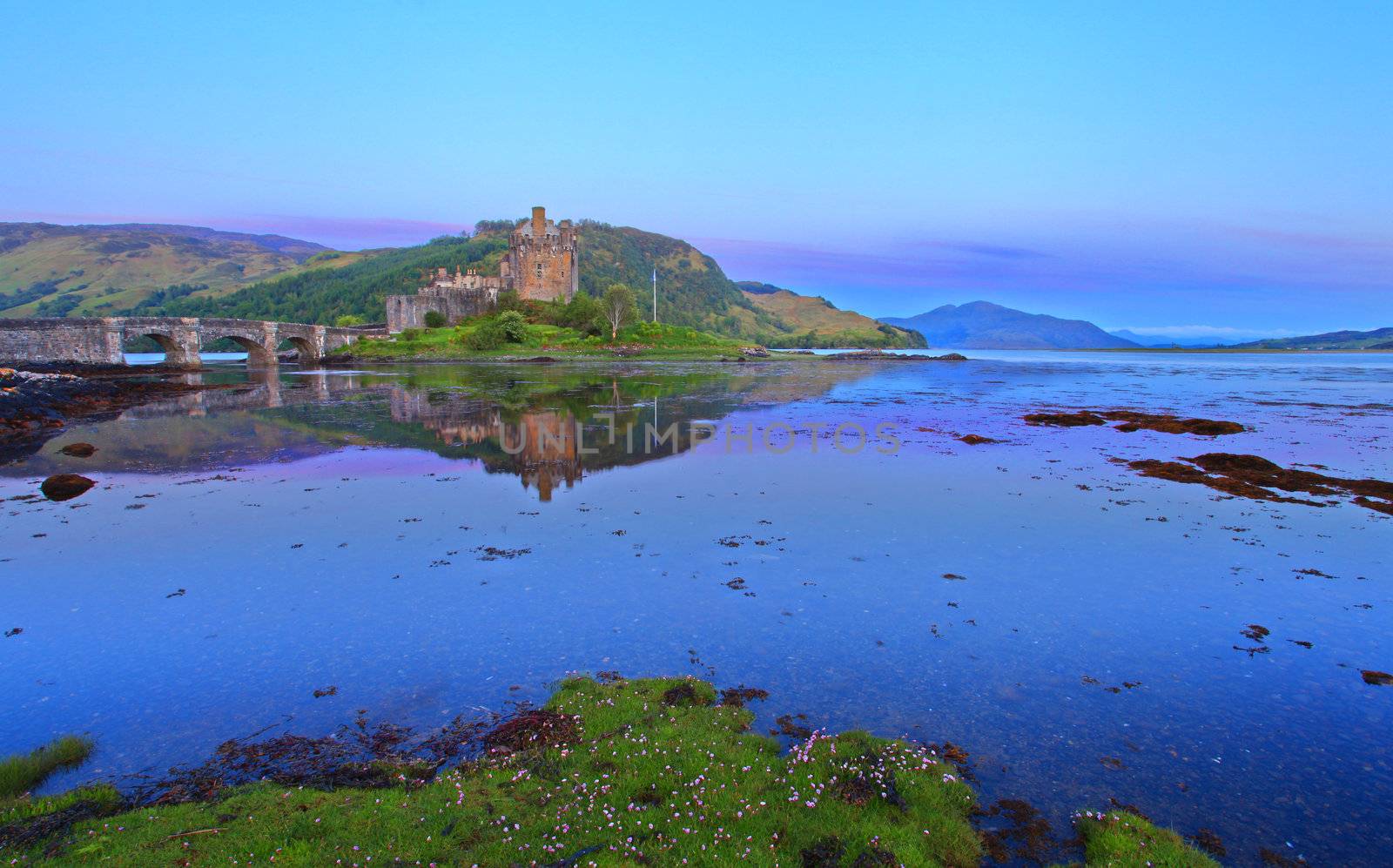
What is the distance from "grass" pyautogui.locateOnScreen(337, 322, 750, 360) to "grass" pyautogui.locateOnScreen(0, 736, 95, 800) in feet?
264

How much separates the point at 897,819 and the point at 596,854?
2.24 m

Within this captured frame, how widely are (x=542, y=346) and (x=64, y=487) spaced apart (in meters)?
78.7

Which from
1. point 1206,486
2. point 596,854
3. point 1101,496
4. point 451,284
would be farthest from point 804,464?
point 451,284

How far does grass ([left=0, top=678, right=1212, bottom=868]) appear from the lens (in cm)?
446

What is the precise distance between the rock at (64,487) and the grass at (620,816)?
44.3 ft

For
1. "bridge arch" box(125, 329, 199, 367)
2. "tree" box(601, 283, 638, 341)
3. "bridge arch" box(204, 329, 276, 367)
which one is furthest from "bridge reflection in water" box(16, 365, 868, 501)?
"tree" box(601, 283, 638, 341)

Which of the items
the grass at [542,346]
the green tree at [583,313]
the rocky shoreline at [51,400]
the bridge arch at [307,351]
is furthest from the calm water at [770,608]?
the green tree at [583,313]

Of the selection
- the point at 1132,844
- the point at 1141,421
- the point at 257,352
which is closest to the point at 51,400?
the point at 1132,844

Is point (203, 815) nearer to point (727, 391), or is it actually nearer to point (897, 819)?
point (897, 819)

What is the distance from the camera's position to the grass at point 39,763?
207 inches

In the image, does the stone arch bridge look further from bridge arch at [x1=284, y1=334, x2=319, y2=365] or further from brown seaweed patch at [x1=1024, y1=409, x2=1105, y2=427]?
brown seaweed patch at [x1=1024, y1=409, x2=1105, y2=427]

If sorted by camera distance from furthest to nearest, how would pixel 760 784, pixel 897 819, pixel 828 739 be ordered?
pixel 828 739 → pixel 760 784 → pixel 897 819

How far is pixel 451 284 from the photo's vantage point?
11112cm

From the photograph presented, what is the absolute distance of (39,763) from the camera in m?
5.47
